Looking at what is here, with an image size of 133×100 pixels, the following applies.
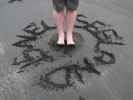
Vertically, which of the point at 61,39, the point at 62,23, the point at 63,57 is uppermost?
the point at 62,23

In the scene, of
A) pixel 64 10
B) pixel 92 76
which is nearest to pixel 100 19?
pixel 64 10

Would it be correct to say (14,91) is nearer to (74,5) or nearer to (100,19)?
(74,5)

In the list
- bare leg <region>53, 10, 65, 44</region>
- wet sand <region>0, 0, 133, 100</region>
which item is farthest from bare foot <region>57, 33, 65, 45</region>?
wet sand <region>0, 0, 133, 100</region>

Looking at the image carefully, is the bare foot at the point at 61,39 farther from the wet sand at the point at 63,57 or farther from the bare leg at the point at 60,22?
Result: the wet sand at the point at 63,57

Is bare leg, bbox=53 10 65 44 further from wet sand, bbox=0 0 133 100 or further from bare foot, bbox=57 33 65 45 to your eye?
wet sand, bbox=0 0 133 100

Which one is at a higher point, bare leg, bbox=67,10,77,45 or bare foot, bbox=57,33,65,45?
bare leg, bbox=67,10,77,45

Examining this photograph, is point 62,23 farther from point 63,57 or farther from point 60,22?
point 63,57

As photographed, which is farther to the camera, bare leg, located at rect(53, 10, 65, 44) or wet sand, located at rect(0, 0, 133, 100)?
bare leg, located at rect(53, 10, 65, 44)

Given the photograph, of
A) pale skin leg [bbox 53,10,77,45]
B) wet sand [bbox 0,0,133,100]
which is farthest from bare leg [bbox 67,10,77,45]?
wet sand [bbox 0,0,133,100]

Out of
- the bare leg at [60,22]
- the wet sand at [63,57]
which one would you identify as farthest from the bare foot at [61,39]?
the wet sand at [63,57]

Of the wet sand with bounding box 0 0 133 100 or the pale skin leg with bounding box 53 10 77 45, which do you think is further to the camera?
the pale skin leg with bounding box 53 10 77 45

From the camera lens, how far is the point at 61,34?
8.49ft

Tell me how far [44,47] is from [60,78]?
1.51 feet

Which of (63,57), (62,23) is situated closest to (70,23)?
(62,23)
